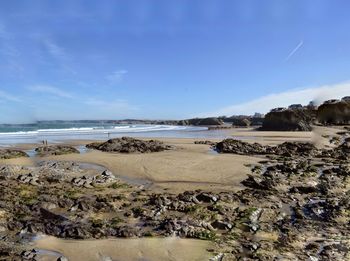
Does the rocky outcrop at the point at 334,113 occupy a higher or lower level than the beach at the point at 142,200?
higher

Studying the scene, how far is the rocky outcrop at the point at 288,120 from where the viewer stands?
4250 cm

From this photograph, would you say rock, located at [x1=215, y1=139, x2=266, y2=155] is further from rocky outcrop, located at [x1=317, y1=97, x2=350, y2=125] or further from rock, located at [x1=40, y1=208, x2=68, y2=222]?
rocky outcrop, located at [x1=317, y1=97, x2=350, y2=125]

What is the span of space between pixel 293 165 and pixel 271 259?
11434 mm

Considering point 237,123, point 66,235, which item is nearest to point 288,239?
point 66,235

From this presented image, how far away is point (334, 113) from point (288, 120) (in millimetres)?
12330

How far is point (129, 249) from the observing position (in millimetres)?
8922

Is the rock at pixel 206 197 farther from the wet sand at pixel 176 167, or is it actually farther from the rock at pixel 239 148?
the rock at pixel 239 148

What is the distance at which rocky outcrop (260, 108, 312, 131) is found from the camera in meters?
42.5

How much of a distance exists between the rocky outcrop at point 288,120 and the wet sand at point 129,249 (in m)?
36.0

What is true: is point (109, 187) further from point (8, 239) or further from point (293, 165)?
point (293, 165)

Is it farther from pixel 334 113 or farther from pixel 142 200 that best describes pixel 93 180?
pixel 334 113

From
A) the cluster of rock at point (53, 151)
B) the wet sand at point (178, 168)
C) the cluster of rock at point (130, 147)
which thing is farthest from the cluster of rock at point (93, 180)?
the cluster of rock at point (53, 151)

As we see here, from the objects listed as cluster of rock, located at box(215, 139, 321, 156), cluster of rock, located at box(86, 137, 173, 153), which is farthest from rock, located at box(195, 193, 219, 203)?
cluster of rock, located at box(86, 137, 173, 153)

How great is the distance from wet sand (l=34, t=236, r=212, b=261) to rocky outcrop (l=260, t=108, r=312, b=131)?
36.0 meters
